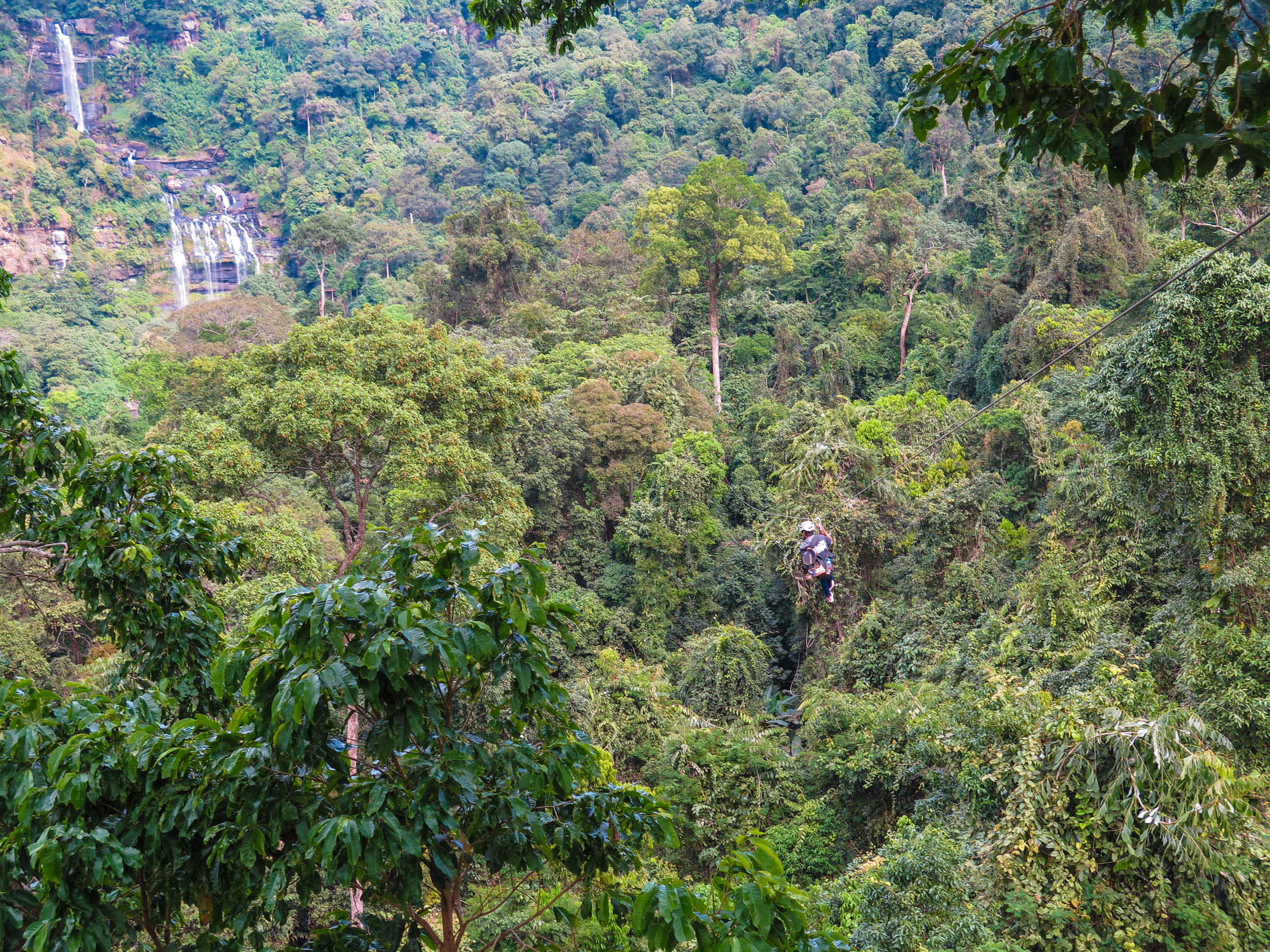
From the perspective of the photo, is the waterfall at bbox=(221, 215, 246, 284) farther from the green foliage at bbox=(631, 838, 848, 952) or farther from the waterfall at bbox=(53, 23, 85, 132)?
the green foliage at bbox=(631, 838, 848, 952)

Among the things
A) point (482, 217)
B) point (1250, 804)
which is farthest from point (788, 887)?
point (482, 217)

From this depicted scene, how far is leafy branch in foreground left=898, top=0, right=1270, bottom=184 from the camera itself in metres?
2.02

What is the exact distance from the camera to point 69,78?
173 ft

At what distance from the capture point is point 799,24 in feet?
151

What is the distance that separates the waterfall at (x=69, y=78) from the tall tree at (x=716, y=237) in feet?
153

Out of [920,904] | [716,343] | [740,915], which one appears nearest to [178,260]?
[716,343]

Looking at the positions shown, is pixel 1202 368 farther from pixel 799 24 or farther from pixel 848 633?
pixel 799 24

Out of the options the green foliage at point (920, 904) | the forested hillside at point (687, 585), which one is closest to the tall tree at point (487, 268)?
the forested hillside at point (687, 585)

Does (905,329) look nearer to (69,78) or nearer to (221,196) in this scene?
(221,196)

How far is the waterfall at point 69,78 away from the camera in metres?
52.4

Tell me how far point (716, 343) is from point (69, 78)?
51646 millimetres

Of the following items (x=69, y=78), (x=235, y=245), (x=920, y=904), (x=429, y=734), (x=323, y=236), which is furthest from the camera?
(x=69, y=78)

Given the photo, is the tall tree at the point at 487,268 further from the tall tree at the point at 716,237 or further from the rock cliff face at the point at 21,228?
the rock cliff face at the point at 21,228

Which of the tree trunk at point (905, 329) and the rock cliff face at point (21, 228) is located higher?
the rock cliff face at point (21, 228)
